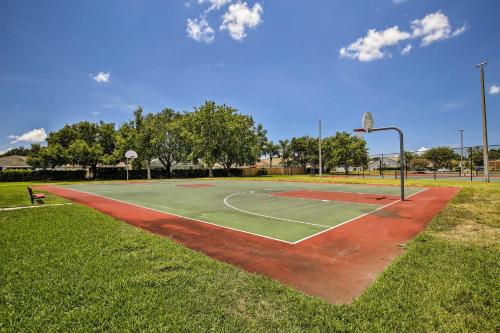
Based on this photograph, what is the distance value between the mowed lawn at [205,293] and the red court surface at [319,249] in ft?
1.17

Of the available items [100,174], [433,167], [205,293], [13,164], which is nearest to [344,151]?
[433,167]

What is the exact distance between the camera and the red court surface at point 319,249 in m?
4.24

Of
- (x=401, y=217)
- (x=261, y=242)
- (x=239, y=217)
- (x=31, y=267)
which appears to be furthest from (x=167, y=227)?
(x=401, y=217)

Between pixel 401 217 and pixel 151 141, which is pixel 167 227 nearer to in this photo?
pixel 401 217

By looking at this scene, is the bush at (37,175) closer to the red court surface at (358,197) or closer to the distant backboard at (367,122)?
the red court surface at (358,197)

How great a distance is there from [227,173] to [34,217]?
44.9 m

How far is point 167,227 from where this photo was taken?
8039mm

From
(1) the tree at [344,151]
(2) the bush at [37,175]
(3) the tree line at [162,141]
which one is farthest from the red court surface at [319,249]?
(1) the tree at [344,151]

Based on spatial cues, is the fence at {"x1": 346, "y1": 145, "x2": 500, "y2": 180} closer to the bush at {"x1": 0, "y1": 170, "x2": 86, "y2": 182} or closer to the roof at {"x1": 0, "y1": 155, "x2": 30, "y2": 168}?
the bush at {"x1": 0, "y1": 170, "x2": 86, "y2": 182}

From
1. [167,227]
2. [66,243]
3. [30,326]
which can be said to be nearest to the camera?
[30,326]

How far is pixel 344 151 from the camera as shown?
58.8m

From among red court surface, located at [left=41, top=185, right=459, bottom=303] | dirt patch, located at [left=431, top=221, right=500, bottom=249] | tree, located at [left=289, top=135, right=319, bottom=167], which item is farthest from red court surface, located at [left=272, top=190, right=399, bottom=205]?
tree, located at [left=289, top=135, right=319, bottom=167]

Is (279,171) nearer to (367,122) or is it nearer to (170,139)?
(170,139)

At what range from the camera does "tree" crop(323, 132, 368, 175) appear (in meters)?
57.7
